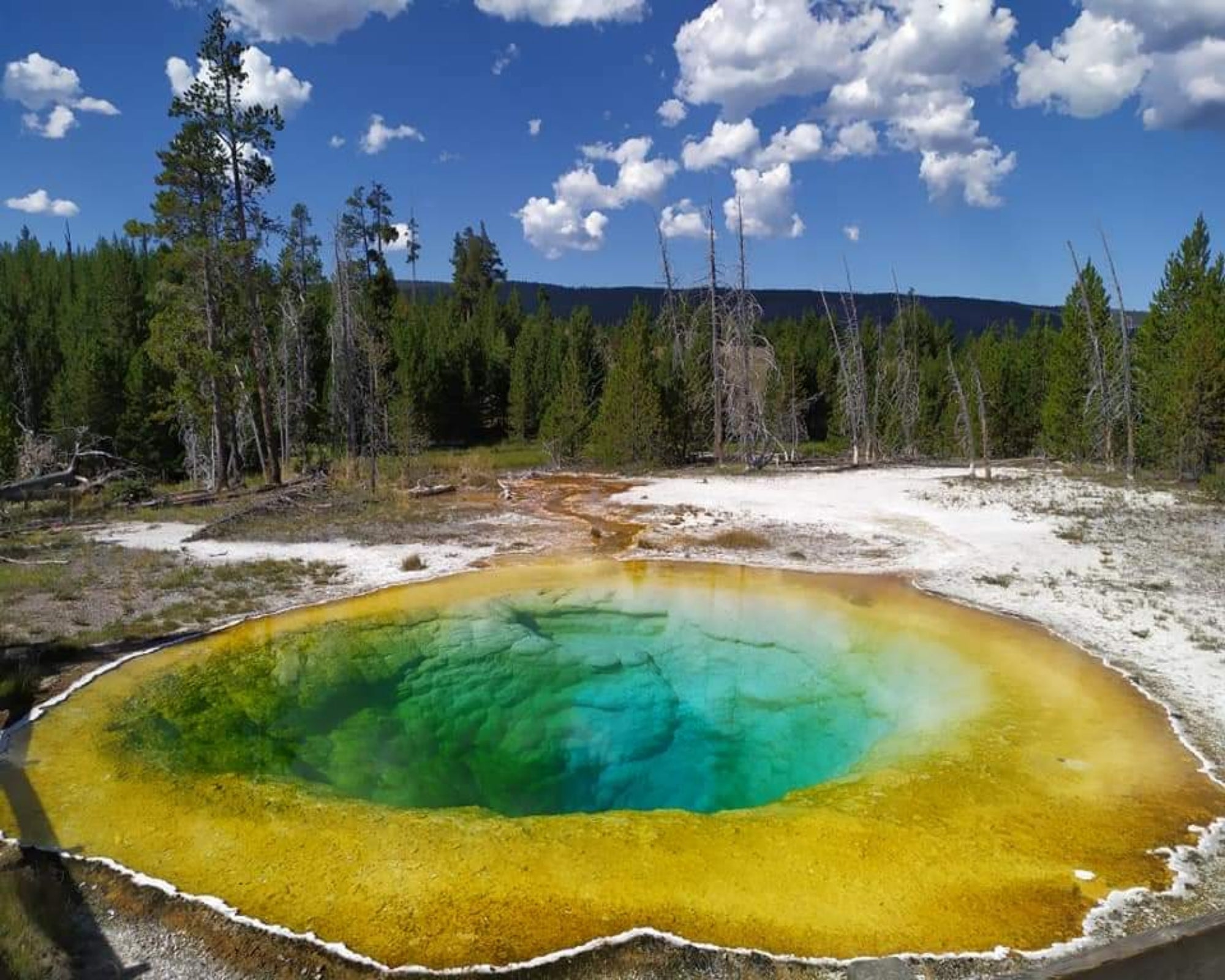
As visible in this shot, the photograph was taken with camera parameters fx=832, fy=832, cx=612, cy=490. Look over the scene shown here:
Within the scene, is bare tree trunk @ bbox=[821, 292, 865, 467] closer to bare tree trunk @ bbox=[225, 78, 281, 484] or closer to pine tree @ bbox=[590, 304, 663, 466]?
pine tree @ bbox=[590, 304, 663, 466]

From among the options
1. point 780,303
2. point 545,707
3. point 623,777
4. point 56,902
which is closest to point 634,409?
point 545,707

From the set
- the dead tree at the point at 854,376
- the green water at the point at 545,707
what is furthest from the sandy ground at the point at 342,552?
the dead tree at the point at 854,376

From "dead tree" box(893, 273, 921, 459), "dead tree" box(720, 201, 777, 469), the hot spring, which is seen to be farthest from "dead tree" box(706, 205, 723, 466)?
the hot spring

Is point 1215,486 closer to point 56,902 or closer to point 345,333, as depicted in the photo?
point 345,333

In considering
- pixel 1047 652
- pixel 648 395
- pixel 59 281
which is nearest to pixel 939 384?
pixel 648 395

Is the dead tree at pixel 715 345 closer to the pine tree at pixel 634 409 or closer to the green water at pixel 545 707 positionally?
the pine tree at pixel 634 409

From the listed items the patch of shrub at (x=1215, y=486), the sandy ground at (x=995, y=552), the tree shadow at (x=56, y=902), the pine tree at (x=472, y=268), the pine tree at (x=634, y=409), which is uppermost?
the pine tree at (x=472, y=268)
